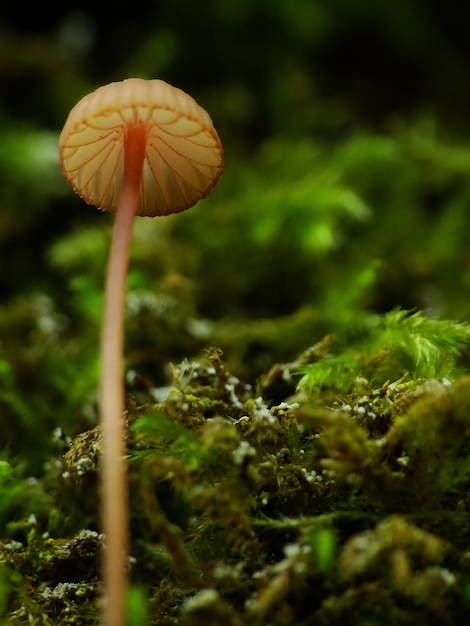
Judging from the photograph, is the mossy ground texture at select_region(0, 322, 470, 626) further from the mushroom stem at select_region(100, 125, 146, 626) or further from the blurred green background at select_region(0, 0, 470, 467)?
the blurred green background at select_region(0, 0, 470, 467)

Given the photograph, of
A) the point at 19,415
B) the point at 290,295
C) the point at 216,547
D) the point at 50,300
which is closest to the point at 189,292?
the point at 290,295

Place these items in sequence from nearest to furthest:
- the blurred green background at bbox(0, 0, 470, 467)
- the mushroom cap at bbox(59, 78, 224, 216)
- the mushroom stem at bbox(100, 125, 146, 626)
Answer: the mushroom stem at bbox(100, 125, 146, 626) < the mushroom cap at bbox(59, 78, 224, 216) < the blurred green background at bbox(0, 0, 470, 467)

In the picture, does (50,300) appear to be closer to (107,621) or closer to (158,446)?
(158,446)

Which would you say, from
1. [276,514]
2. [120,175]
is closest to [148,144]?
[120,175]

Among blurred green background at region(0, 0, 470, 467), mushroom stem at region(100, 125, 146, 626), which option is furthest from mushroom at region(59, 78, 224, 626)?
blurred green background at region(0, 0, 470, 467)

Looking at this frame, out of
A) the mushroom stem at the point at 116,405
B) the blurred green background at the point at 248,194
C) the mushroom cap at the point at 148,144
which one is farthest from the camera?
the blurred green background at the point at 248,194

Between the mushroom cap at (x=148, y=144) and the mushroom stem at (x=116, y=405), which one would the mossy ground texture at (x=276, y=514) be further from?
the mushroom cap at (x=148, y=144)

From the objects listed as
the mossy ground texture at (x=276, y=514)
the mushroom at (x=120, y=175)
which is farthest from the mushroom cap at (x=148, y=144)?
the mossy ground texture at (x=276, y=514)
